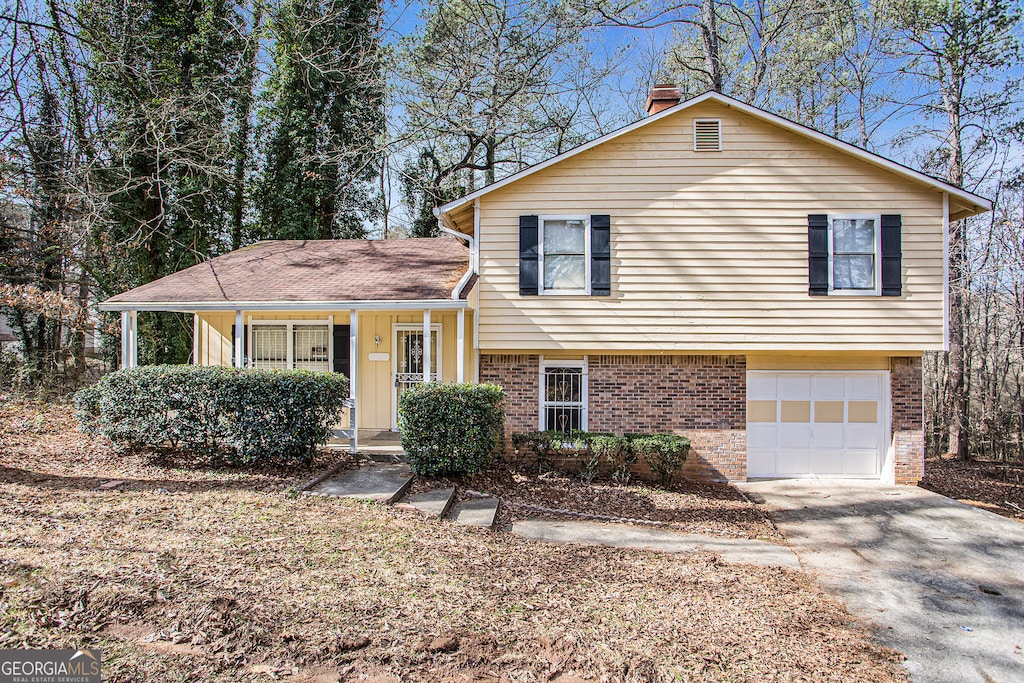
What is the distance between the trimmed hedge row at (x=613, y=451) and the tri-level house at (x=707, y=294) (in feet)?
1.95

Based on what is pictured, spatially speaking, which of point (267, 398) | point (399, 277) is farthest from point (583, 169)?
point (267, 398)

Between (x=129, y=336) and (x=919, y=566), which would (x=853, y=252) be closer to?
(x=919, y=566)

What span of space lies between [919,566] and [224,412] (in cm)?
903

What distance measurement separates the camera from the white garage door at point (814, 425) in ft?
35.8

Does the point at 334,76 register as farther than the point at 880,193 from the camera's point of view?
Yes

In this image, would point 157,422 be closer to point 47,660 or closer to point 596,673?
point 47,660

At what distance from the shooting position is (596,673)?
3754mm

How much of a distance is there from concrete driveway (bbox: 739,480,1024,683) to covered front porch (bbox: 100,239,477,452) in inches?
237

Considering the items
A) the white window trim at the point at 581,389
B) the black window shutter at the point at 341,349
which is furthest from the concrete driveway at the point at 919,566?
the black window shutter at the point at 341,349

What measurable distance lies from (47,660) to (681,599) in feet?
14.9

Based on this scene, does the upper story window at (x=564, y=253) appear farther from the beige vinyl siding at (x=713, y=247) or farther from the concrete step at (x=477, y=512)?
the concrete step at (x=477, y=512)

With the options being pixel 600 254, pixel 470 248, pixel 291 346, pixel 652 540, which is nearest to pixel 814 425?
pixel 600 254

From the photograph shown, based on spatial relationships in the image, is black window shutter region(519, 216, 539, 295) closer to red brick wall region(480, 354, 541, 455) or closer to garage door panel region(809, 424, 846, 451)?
red brick wall region(480, 354, 541, 455)

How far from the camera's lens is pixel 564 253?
10.4 meters
